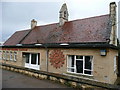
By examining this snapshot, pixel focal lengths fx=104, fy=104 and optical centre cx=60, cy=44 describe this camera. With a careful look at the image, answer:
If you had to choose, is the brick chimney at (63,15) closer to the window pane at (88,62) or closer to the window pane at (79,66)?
the window pane at (79,66)

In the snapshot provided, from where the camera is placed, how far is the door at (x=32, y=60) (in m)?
13.7

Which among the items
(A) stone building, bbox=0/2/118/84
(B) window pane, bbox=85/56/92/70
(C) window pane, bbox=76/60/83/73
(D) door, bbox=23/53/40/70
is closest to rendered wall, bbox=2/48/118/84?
(A) stone building, bbox=0/2/118/84

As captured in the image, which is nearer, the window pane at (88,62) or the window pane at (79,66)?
the window pane at (88,62)

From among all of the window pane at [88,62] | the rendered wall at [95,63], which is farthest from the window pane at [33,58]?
the window pane at [88,62]

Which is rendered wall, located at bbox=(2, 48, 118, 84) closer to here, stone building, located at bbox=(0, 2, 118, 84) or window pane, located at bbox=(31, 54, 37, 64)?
stone building, located at bbox=(0, 2, 118, 84)

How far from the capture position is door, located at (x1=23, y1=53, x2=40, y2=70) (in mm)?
13730

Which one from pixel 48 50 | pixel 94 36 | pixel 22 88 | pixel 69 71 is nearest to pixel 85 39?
pixel 94 36

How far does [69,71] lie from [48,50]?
341 cm

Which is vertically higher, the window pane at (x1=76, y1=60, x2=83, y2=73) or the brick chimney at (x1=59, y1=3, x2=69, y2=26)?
the brick chimney at (x1=59, y1=3, x2=69, y2=26)

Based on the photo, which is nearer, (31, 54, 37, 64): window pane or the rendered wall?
the rendered wall

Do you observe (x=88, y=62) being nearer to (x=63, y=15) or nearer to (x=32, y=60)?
(x=32, y=60)

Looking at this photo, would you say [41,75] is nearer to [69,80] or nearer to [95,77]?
[69,80]

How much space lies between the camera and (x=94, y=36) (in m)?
9.85

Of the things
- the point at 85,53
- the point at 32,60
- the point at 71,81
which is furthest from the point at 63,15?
the point at 71,81
